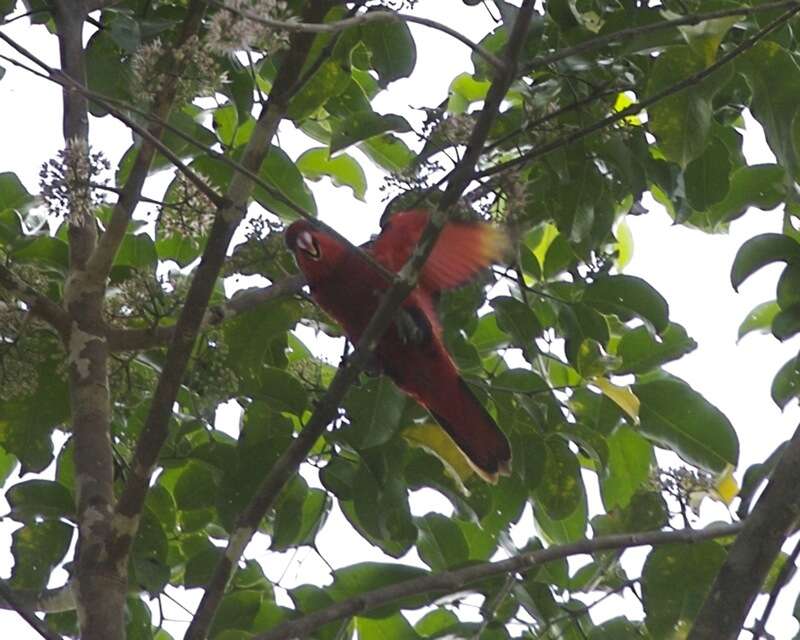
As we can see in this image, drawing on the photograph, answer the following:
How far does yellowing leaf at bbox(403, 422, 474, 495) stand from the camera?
9.48 ft

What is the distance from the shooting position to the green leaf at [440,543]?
2873mm

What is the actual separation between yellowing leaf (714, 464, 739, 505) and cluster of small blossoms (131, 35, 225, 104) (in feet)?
4.11

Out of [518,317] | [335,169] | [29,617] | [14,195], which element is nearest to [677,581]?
[518,317]

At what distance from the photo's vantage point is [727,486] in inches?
109

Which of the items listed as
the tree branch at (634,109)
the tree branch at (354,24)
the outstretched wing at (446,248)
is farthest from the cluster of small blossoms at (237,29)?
the outstretched wing at (446,248)

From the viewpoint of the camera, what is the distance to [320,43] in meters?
2.81

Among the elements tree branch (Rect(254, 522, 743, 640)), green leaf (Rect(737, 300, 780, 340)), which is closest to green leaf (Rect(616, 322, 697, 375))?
green leaf (Rect(737, 300, 780, 340))

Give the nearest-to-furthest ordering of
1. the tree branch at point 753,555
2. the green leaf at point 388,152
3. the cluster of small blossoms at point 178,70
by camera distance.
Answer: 1. the tree branch at point 753,555
2. the cluster of small blossoms at point 178,70
3. the green leaf at point 388,152

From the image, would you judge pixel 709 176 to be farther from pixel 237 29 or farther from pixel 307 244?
pixel 237 29

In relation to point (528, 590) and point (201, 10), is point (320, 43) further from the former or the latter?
point (528, 590)

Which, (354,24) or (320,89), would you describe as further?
(320,89)

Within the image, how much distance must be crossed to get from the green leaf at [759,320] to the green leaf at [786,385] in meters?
0.26

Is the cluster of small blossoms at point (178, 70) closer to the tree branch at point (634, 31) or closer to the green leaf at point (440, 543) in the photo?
the tree branch at point (634, 31)

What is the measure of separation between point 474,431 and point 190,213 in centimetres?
Result: 85
